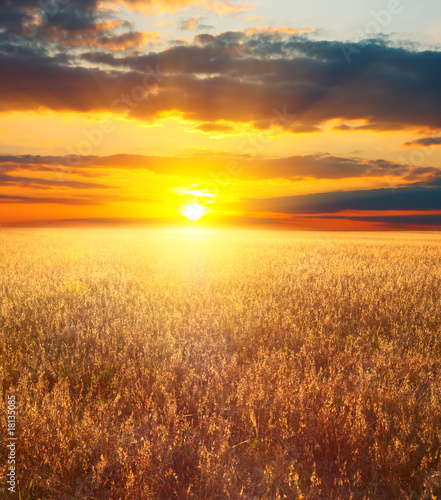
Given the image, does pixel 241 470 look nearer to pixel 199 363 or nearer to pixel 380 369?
pixel 199 363

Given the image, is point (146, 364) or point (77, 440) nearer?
point (77, 440)

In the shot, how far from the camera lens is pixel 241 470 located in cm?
309

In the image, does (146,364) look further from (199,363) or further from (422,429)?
(422,429)

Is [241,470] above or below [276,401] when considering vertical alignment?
below

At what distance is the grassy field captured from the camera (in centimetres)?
290

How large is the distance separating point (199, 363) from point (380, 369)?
2.47 m

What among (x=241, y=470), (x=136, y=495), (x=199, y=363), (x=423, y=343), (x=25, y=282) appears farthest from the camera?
(x=25, y=282)

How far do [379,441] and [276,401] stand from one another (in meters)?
0.99

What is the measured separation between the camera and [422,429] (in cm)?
351

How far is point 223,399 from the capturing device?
13.1ft

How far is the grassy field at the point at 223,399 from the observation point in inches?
114

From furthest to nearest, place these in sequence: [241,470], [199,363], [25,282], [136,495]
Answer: [25,282]
[199,363]
[241,470]
[136,495]

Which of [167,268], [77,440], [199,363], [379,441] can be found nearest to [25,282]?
[167,268]

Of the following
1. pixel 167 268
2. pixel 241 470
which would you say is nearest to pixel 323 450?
pixel 241 470
